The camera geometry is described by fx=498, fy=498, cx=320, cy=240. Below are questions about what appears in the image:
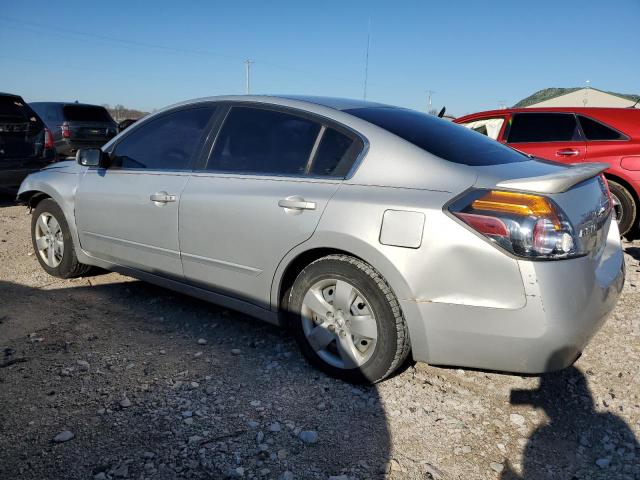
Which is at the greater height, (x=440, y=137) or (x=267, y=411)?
(x=440, y=137)

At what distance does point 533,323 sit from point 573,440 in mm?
648

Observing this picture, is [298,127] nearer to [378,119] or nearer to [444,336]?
[378,119]

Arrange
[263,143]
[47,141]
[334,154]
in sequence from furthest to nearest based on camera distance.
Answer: [47,141] → [263,143] → [334,154]

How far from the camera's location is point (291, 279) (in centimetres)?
292

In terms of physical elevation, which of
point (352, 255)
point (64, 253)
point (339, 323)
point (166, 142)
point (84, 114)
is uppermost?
point (84, 114)

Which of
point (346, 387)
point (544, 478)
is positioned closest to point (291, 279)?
point (346, 387)

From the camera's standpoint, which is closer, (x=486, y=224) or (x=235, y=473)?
(x=235, y=473)

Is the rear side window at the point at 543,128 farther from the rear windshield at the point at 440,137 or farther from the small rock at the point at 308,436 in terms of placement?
the small rock at the point at 308,436

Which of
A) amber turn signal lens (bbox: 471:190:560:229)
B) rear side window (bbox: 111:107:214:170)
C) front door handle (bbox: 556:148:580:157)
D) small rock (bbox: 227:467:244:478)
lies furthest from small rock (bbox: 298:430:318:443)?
front door handle (bbox: 556:148:580:157)

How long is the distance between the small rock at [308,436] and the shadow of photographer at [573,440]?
83cm

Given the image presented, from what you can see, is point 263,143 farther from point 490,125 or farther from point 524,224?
point 490,125

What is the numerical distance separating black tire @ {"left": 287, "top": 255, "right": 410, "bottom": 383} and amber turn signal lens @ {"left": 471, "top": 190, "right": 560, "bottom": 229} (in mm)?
620

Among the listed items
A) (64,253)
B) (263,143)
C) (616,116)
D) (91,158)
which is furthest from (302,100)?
(616,116)

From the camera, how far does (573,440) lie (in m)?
2.32
